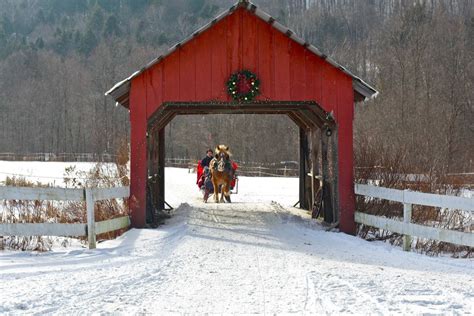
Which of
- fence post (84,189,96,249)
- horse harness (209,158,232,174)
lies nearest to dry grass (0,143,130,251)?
fence post (84,189,96,249)

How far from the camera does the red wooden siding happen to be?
1242 cm

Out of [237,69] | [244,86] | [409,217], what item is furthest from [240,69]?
[409,217]

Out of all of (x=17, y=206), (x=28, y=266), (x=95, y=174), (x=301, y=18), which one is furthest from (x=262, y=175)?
(x=301, y=18)

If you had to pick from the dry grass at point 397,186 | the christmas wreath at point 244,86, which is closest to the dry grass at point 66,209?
the christmas wreath at point 244,86

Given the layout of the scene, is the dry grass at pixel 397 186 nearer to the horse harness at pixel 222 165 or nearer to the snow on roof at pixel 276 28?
the snow on roof at pixel 276 28

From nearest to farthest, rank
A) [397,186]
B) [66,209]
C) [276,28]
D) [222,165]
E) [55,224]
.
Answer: [55,224], [276,28], [397,186], [66,209], [222,165]

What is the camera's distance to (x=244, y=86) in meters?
12.4

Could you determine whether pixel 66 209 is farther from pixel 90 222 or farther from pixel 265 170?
pixel 265 170

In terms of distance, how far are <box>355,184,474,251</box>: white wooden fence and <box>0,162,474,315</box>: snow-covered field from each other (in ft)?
1.36

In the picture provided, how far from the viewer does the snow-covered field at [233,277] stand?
571 centimetres

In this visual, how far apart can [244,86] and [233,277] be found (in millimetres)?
6021

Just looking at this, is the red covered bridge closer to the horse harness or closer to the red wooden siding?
the red wooden siding

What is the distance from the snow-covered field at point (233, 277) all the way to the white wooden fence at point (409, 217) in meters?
0.41

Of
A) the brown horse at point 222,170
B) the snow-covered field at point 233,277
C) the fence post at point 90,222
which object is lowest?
the snow-covered field at point 233,277
